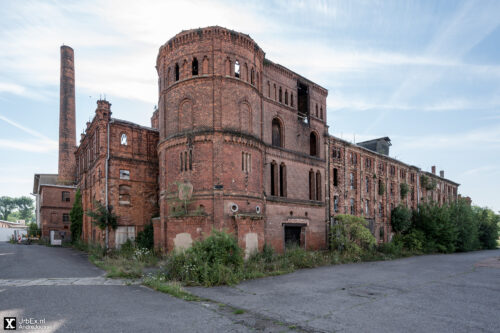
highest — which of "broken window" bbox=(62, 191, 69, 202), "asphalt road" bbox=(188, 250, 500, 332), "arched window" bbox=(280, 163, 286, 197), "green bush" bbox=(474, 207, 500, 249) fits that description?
"arched window" bbox=(280, 163, 286, 197)

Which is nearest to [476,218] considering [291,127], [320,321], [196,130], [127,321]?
[291,127]

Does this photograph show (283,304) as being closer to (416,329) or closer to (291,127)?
(416,329)

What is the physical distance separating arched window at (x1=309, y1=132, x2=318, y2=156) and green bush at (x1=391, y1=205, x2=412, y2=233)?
616 inches

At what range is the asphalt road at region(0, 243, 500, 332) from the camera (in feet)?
27.1

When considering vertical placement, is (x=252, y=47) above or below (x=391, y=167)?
above

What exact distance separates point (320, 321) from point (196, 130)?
1352cm

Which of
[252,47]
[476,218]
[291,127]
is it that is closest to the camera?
[252,47]

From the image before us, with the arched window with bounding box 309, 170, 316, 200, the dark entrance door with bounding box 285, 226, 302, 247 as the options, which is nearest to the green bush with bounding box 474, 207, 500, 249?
the arched window with bounding box 309, 170, 316, 200

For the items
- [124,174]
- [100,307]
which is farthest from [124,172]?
[100,307]

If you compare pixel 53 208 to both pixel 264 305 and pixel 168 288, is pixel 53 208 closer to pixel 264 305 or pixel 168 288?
pixel 168 288

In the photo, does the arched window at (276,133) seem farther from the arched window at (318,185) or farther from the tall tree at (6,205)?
the tall tree at (6,205)

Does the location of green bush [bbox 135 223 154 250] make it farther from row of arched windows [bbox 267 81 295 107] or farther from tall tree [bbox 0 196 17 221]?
tall tree [bbox 0 196 17 221]

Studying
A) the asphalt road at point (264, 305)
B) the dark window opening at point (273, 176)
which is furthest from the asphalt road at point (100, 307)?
the dark window opening at point (273, 176)

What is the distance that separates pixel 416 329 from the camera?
813 cm
